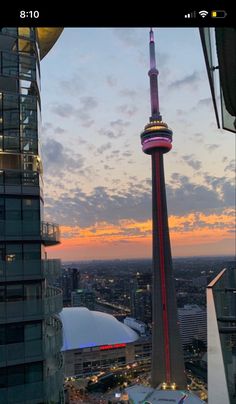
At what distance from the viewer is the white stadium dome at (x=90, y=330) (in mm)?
57719

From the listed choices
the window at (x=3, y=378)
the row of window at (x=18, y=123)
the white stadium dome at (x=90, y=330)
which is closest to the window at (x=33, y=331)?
the window at (x=3, y=378)

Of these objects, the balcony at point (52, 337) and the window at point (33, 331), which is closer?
the window at point (33, 331)

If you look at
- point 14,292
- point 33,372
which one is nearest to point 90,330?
point 33,372

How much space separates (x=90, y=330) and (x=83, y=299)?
42.0 m

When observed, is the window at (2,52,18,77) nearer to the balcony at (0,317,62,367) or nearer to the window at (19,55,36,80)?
the window at (19,55,36,80)

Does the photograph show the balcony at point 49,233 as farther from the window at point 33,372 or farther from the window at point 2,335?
the window at point 33,372

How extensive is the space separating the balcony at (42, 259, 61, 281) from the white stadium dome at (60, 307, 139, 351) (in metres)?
47.0

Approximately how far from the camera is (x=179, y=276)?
115750mm

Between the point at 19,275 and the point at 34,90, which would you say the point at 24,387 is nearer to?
the point at 19,275

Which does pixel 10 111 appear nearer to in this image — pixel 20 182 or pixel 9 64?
pixel 9 64

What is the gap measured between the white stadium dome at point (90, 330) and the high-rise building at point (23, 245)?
48.3 meters
